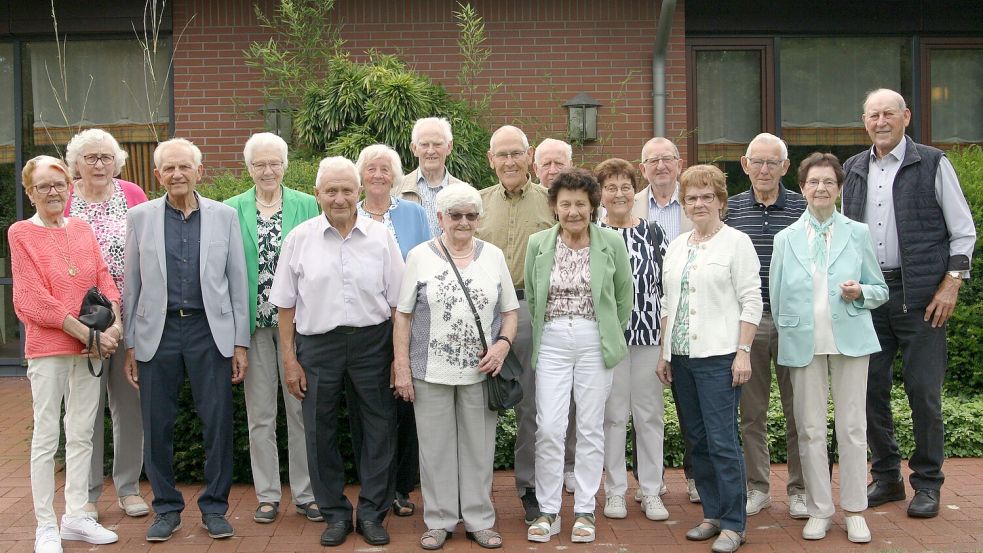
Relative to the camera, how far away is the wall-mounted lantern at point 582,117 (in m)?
9.73

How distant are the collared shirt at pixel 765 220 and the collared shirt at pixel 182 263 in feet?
9.58

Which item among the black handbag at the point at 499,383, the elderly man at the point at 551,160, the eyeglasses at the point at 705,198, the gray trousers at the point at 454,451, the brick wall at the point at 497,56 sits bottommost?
the gray trousers at the point at 454,451

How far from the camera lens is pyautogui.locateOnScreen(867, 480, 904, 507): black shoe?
5965mm

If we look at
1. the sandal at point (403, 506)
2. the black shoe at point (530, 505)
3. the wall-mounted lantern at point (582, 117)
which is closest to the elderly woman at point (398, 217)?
the sandal at point (403, 506)

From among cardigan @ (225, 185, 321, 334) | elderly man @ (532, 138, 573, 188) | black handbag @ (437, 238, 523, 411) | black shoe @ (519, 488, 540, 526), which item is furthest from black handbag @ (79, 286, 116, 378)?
elderly man @ (532, 138, 573, 188)

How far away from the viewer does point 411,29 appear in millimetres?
10180

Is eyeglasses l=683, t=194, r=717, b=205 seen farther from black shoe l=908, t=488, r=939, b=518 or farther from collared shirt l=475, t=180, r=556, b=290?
black shoe l=908, t=488, r=939, b=518

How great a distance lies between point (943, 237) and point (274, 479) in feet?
12.9

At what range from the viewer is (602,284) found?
17.3ft

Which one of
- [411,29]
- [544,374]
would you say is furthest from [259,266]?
[411,29]

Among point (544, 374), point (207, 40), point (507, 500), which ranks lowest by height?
point (507, 500)

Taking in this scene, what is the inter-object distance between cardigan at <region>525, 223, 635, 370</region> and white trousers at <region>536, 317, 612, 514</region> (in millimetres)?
61

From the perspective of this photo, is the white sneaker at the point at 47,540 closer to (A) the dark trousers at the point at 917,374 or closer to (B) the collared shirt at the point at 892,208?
(A) the dark trousers at the point at 917,374

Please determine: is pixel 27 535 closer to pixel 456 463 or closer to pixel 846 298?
pixel 456 463
